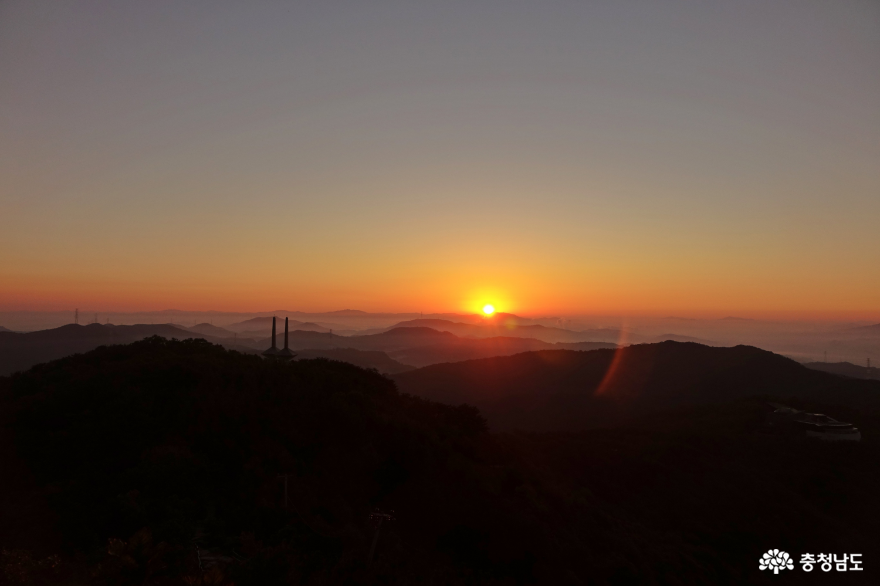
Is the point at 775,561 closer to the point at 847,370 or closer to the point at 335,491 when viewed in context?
the point at 335,491

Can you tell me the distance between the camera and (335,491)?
64.7 feet

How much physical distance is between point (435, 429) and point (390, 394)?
5.79 m

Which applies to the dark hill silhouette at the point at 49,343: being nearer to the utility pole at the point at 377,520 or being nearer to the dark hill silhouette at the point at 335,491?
the dark hill silhouette at the point at 335,491

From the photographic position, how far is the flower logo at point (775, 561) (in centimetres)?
2214

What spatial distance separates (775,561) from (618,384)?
59633 millimetres

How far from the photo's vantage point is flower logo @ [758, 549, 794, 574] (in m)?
22.1

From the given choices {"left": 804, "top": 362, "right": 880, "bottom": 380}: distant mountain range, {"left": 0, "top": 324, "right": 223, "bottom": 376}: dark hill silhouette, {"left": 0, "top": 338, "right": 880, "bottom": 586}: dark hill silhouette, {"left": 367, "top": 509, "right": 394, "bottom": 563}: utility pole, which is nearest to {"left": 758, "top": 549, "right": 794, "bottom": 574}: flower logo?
{"left": 0, "top": 338, "right": 880, "bottom": 586}: dark hill silhouette

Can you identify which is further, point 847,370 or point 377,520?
point 847,370

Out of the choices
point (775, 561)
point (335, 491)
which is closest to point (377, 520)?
point (335, 491)

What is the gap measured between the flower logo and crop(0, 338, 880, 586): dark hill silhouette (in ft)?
1.72

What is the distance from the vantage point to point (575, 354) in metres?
103

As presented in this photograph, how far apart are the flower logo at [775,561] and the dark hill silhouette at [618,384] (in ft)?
129

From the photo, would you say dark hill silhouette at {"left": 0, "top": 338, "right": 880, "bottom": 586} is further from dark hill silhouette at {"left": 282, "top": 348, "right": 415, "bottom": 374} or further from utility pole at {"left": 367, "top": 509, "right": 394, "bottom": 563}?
dark hill silhouette at {"left": 282, "top": 348, "right": 415, "bottom": 374}

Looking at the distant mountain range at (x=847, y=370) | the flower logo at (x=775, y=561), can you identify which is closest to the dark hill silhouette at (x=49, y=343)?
the flower logo at (x=775, y=561)
